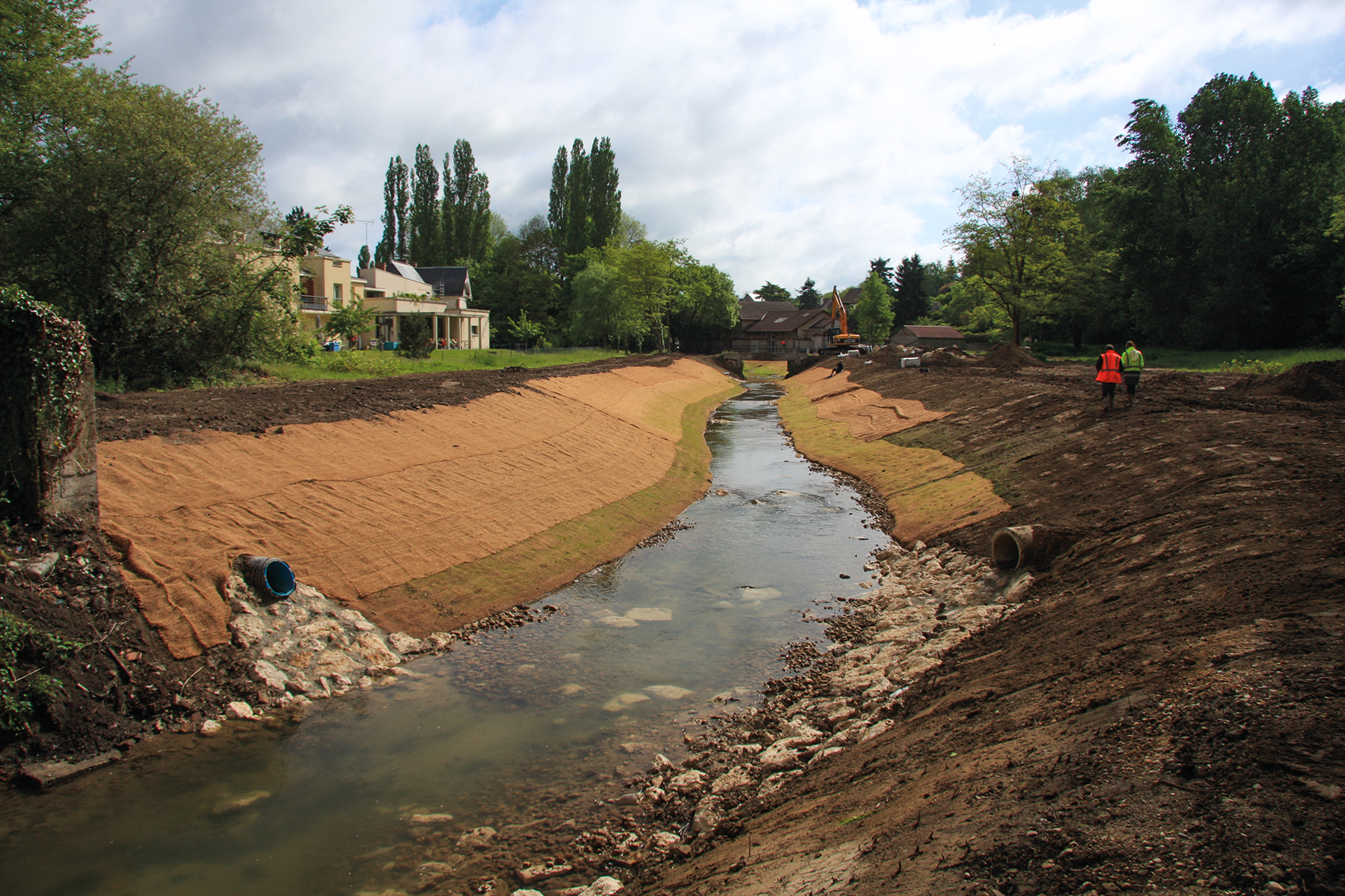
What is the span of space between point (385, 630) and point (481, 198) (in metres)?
91.6

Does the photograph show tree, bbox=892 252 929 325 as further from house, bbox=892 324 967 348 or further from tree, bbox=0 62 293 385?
tree, bbox=0 62 293 385

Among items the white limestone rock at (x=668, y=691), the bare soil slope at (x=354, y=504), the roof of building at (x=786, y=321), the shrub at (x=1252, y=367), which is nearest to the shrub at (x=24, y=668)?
the bare soil slope at (x=354, y=504)

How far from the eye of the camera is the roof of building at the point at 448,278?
8144cm

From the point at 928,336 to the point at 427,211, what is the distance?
6929 centimetres

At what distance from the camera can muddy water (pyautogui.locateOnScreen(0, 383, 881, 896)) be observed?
7.06 meters

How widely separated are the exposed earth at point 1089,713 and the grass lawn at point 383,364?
1603cm

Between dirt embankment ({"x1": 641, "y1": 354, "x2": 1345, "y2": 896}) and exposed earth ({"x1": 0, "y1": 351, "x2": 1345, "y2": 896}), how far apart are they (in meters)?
0.02

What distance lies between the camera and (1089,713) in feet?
20.3

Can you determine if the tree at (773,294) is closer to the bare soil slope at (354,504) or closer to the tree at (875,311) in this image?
the tree at (875,311)

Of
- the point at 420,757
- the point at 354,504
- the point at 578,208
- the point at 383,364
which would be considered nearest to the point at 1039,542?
the point at 420,757

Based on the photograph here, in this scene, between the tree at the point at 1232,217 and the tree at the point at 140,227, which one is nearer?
the tree at the point at 140,227

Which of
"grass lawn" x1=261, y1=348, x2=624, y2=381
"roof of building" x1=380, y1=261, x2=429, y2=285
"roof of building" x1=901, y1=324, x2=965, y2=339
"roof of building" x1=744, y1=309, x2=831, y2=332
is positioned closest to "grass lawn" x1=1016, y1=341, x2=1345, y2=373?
"grass lawn" x1=261, y1=348, x2=624, y2=381

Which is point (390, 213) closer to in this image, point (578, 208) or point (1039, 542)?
point (578, 208)

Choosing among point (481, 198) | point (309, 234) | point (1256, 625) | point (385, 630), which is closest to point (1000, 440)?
point (1256, 625)
